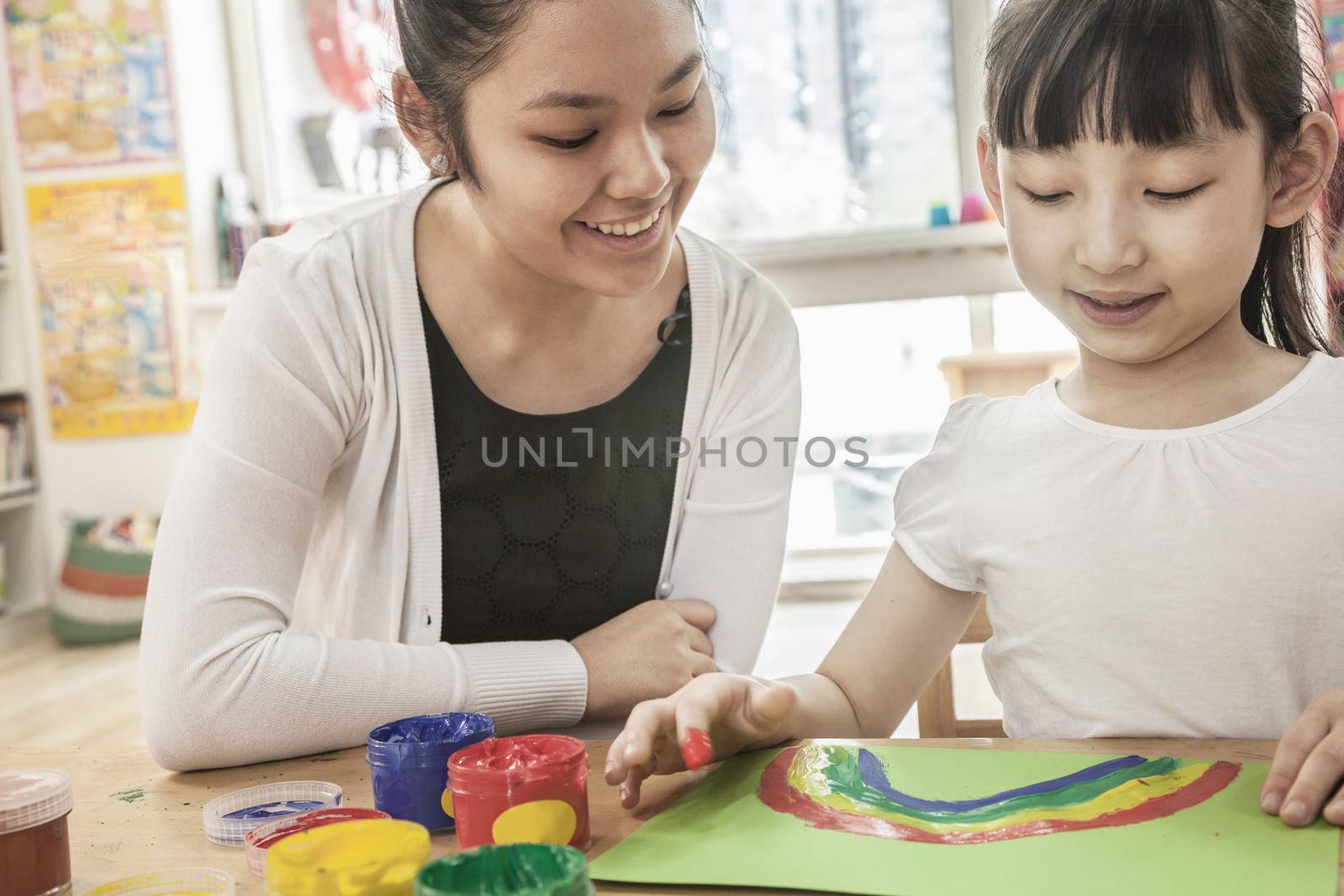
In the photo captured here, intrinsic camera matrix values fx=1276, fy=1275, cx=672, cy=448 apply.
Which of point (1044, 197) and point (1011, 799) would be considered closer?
point (1011, 799)

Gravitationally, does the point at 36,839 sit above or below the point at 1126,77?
below

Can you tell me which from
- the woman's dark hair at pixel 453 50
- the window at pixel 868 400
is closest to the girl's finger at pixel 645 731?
the woman's dark hair at pixel 453 50

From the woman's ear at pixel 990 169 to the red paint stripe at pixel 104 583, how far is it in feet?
10.7

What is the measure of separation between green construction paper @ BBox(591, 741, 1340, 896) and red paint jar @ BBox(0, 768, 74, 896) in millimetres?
294

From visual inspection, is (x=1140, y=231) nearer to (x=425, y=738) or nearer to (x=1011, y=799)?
(x=1011, y=799)

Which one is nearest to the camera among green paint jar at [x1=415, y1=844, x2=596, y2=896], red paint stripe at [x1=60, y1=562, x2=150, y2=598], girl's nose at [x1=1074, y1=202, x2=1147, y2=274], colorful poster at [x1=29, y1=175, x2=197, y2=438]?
green paint jar at [x1=415, y1=844, x2=596, y2=896]

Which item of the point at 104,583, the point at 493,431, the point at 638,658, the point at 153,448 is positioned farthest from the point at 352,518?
the point at 153,448

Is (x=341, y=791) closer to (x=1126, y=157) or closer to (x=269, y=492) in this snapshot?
(x=269, y=492)

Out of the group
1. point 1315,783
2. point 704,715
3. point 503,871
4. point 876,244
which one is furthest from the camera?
point 876,244

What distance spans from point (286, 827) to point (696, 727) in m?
0.24

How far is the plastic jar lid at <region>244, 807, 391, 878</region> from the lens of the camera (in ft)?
2.24

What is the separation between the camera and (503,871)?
1.82 feet

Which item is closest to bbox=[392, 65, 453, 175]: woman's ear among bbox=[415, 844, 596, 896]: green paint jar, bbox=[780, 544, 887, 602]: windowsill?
bbox=[415, 844, 596, 896]: green paint jar

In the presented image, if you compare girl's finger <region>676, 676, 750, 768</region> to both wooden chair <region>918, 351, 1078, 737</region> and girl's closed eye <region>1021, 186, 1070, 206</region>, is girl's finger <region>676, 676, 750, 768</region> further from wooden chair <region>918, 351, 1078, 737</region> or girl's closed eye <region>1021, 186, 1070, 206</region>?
wooden chair <region>918, 351, 1078, 737</region>
